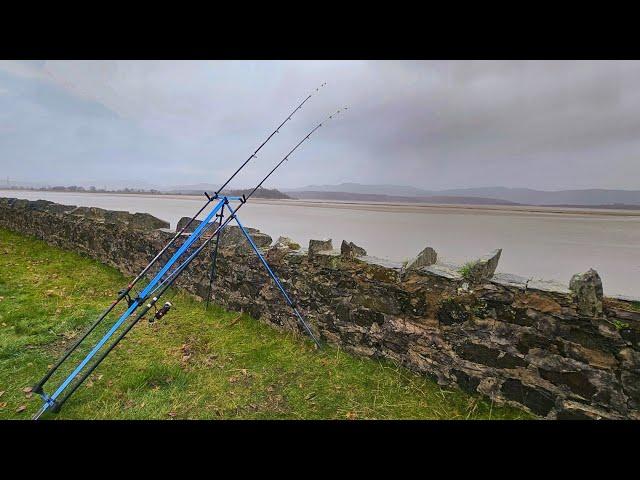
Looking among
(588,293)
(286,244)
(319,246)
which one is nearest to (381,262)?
(319,246)

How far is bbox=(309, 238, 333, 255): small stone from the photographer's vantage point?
15.5ft

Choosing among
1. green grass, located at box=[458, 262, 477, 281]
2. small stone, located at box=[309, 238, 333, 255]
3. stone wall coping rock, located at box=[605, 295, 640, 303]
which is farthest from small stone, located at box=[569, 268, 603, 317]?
small stone, located at box=[309, 238, 333, 255]

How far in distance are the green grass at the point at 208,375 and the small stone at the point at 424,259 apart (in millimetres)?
1438

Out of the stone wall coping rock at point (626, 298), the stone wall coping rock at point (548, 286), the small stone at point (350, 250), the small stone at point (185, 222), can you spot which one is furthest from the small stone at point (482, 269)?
the small stone at point (185, 222)

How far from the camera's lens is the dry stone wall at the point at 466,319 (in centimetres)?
278

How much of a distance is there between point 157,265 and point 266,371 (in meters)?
4.70

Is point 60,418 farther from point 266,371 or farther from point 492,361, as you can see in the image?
point 492,361

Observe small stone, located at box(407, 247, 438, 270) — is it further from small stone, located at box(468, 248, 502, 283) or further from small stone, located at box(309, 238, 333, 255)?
small stone, located at box(309, 238, 333, 255)

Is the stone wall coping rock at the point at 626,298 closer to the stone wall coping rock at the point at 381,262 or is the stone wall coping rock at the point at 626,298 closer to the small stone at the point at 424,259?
the small stone at the point at 424,259

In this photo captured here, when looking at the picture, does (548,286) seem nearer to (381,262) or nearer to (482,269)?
(482,269)

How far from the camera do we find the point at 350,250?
14.6 feet

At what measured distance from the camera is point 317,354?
4504mm

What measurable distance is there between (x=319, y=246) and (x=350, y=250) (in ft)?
1.86
